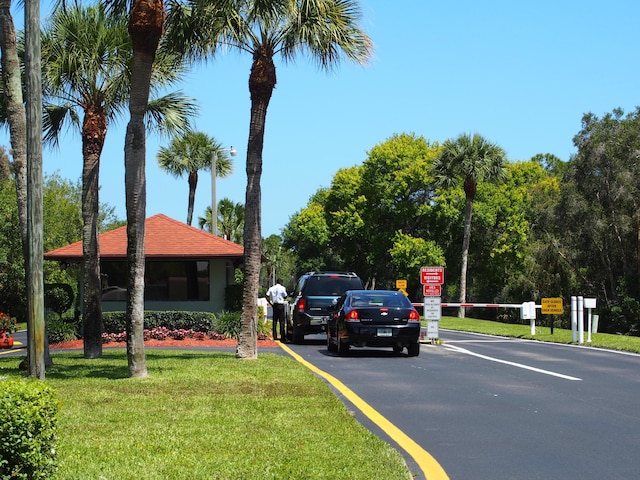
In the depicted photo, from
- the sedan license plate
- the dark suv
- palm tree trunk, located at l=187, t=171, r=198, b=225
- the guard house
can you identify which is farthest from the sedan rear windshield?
palm tree trunk, located at l=187, t=171, r=198, b=225

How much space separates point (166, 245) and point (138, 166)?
1780 cm

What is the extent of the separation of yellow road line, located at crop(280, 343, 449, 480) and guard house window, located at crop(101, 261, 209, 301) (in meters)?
18.4

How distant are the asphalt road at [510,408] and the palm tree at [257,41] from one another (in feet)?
8.01

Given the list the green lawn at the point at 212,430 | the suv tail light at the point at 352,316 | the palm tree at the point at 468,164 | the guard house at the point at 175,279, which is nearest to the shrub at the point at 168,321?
the guard house at the point at 175,279

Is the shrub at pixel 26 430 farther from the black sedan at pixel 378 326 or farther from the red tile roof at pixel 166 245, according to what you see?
the red tile roof at pixel 166 245

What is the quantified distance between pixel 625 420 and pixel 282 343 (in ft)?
55.1

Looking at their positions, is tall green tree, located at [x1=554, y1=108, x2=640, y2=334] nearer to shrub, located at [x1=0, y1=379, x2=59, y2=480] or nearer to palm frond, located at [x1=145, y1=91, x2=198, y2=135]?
palm frond, located at [x1=145, y1=91, x2=198, y2=135]

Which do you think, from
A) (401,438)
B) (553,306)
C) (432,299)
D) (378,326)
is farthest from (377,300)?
(401,438)

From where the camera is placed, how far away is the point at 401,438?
9.34m

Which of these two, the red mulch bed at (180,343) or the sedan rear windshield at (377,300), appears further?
the red mulch bed at (180,343)

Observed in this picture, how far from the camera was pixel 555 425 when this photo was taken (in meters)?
10.3

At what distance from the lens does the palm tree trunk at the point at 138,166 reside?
48.2 feet

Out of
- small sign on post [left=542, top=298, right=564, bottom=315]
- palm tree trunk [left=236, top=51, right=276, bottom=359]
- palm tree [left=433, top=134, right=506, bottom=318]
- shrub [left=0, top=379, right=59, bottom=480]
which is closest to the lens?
shrub [left=0, top=379, right=59, bottom=480]

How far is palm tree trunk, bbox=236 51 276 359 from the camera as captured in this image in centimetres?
1884
